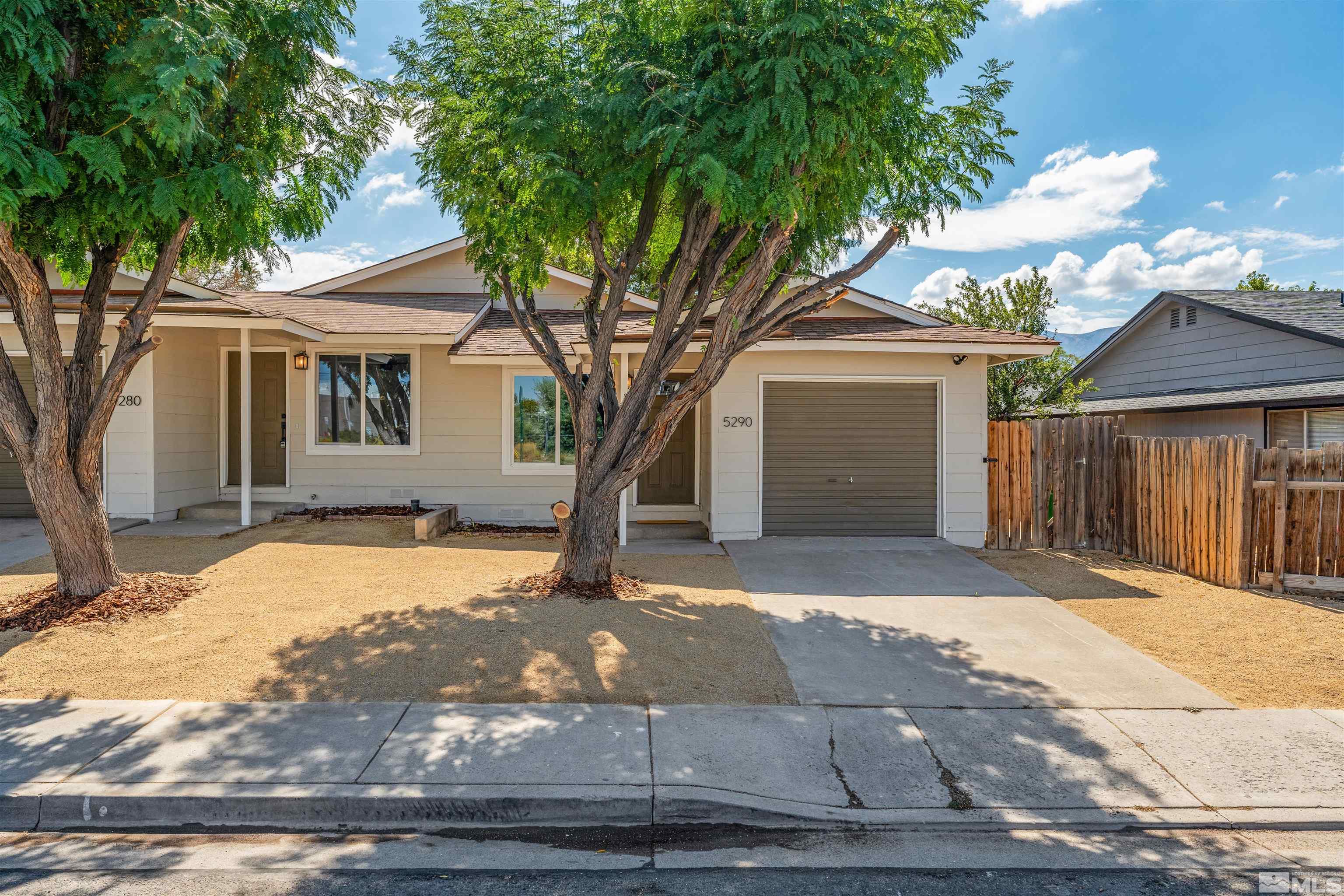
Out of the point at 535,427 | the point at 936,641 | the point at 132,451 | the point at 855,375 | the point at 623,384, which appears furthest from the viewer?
the point at 535,427

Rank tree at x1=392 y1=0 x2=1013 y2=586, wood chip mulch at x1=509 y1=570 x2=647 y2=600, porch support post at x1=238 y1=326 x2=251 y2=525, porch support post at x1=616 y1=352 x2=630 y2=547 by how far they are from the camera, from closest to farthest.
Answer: tree at x1=392 y1=0 x2=1013 y2=586 → wood chip mulch at x1=509 y1=570 x2=647 y2=600 → porch support post at x1=616 y1=352 x2=630 y2=547 → porch support post at x1=238 y1=326 x2=251 y2=525

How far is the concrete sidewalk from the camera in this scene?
11.6 feet

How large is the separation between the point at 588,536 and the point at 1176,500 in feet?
23.4

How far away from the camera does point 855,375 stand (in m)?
10.3

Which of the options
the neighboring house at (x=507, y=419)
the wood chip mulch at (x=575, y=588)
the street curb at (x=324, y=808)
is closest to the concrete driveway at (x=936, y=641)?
the wood chip mulch at (x=575, y=588)

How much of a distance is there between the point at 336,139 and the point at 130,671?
5.14 meters

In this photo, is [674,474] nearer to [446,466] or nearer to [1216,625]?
[446,466]

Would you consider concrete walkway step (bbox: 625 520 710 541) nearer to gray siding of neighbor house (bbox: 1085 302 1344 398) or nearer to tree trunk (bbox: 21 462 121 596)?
tree trunk (bbox: 21 462 121 596)

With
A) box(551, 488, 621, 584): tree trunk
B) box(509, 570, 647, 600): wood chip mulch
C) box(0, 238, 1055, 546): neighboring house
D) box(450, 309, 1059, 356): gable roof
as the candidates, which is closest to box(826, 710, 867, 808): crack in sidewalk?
box(509, 570, 647, 600): wood chip mulch

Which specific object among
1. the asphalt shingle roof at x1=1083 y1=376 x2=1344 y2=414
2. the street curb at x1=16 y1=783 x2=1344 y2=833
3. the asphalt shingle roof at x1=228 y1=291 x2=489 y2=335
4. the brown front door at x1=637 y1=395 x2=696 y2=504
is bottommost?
the street curb at x1=16 y1=783 x2=1344 y2=833

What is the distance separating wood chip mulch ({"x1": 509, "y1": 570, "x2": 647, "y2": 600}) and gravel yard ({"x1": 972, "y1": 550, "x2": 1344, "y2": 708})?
4.46 meters

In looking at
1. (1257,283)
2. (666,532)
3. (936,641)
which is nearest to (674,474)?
(666,532)

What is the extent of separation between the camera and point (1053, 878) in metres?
3.16

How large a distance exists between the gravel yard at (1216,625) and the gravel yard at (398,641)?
3.32 meters
